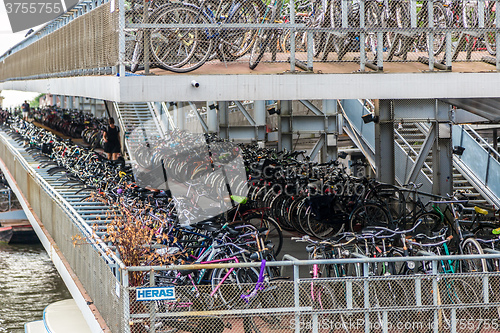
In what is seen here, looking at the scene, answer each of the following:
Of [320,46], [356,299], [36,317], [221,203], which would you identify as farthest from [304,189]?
[36,317]

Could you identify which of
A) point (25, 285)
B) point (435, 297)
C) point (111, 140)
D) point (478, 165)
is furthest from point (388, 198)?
point (25, 285)

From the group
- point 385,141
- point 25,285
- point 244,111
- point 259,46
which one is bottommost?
point 25,285

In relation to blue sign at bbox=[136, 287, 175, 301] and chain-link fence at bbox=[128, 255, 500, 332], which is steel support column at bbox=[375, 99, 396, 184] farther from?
blue sign at bbox=[136, 287, 175, 301]

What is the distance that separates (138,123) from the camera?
26.2 meters

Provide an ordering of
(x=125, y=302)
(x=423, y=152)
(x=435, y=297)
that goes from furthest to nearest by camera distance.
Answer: (x=423, y=152) < (x=435, y=297) < (x=125, y=302)

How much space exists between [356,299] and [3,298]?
53.0ft

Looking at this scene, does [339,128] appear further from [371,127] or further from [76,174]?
[76,174]

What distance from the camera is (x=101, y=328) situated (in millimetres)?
7664

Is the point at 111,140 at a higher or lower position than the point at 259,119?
lower

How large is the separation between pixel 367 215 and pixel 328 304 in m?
4.43

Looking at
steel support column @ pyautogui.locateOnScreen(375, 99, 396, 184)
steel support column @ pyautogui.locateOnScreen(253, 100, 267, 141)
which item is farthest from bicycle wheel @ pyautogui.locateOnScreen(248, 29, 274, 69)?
steel support column @ pyautogui.locateOnScreen(253, 100, 267, 141)

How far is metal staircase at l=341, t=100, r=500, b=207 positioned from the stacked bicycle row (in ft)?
14.7

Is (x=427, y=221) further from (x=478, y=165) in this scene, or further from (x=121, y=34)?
(x=121, y=34)

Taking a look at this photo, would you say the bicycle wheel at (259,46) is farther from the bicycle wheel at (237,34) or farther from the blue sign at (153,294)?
the blue sign at (153,294)
